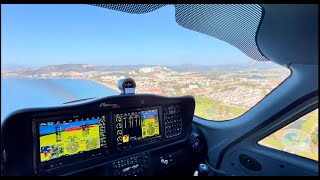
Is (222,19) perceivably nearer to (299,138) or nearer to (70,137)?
(299,138)

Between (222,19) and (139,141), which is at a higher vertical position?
(222,19)

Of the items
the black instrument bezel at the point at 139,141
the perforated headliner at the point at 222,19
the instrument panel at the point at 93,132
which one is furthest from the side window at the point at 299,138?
the black instrument bezel at the point at 139,141

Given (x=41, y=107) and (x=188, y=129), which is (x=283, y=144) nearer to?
(x=188, y=129)

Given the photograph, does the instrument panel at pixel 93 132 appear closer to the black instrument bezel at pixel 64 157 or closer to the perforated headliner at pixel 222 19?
the black instrument bezel at pixel 64 157

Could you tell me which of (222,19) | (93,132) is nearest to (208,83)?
(222,19)

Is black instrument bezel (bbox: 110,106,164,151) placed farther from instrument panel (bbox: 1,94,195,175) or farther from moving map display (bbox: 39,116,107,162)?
moving map display (bbox: 39,116,107,162)
